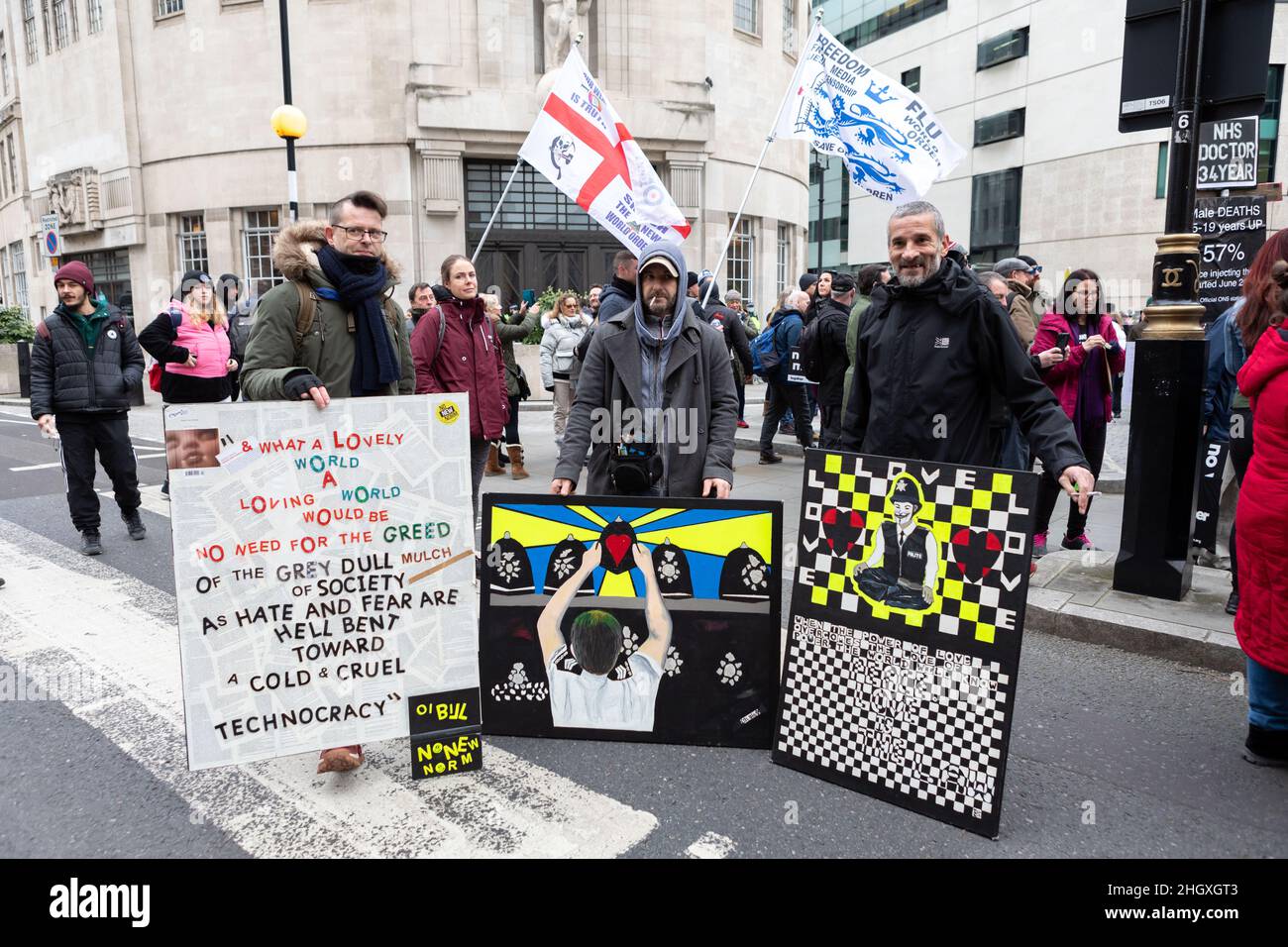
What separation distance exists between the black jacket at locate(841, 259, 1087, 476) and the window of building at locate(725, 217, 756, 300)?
22387mm

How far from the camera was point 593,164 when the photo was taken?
705 cm

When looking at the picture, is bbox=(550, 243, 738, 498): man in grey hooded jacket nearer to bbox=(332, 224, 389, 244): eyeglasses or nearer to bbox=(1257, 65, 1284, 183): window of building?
bbox=(332, 224, 389, 244): eyeglasses

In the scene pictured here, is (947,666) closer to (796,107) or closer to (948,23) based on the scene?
(796,107)

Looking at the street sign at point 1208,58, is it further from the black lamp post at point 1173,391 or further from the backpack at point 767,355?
the backpack at point 767,355

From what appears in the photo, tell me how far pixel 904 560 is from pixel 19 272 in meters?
44.0

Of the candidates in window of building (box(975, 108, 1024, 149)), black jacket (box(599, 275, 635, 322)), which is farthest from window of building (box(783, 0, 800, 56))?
black jacket (box(599, 275, 635, 322))

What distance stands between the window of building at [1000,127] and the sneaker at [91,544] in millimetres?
42320

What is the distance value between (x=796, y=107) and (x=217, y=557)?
724 centimetres

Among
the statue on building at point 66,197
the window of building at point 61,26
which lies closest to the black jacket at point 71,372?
the statue on building at point 66,197

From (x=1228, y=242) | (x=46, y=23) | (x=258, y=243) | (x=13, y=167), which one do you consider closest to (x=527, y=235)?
(x=258, y=243)

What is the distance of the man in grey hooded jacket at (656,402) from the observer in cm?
387

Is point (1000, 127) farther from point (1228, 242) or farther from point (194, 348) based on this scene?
point (194, 348)

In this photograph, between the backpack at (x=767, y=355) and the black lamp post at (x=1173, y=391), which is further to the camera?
the backpack at (x=767, y=355)

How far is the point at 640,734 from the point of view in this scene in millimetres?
3449
